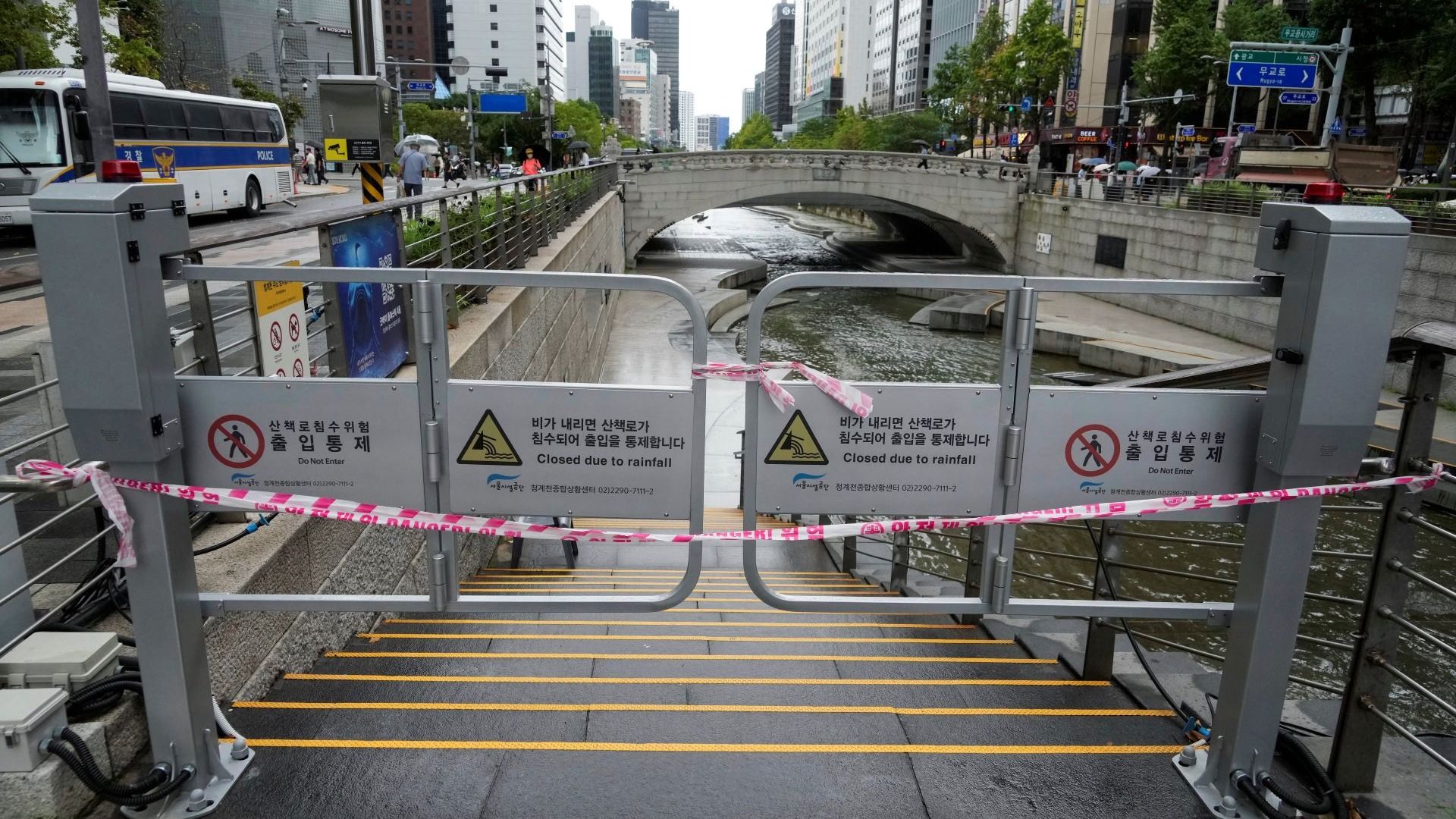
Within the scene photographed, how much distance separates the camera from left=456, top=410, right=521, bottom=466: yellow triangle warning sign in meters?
2.94

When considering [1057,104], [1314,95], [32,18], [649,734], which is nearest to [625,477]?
[649,734]

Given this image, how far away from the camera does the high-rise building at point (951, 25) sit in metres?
102

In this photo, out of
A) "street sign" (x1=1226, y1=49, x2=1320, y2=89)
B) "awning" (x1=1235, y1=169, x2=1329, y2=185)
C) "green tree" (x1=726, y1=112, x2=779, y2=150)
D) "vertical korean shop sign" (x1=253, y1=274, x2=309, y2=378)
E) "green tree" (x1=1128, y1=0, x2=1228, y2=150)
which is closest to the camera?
"vertical korean shop sign" (x1=253, y1=274, x2=309, y2=378)

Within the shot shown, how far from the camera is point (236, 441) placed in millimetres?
2904

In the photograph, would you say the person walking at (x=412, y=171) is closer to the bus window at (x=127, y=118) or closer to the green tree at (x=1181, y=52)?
the bus window at (x=127, y=118)

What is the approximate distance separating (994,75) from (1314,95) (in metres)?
35.3

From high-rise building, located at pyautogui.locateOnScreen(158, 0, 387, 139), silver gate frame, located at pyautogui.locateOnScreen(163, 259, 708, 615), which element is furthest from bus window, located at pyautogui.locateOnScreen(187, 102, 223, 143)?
high-rise building, located at pyautogui.locateOnScreen(158, 0, 387, 139)

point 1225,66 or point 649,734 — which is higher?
point 1225,66

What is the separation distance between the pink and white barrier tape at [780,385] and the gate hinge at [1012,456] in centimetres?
43

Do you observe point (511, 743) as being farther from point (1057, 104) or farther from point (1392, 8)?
point (1057, 104)

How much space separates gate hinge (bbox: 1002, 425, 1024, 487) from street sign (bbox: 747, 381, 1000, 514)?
24 mm

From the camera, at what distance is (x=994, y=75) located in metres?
63.5


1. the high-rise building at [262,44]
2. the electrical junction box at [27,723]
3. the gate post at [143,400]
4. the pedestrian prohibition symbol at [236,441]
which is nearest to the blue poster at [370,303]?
the pedestrian prohibition symbol at [236,441]

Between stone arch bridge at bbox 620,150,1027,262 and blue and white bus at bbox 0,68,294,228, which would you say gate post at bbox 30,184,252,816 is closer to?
blue and white bus at bbox 0,68,294,228
